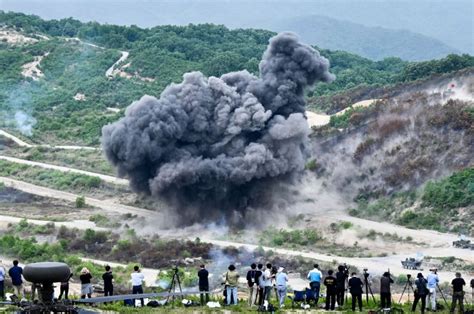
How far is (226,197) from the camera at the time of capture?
56.8 m

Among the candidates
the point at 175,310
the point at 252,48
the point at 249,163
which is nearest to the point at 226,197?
the point at 249,163

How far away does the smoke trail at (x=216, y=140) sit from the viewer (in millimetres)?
55750

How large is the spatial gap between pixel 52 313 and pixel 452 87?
54344mm

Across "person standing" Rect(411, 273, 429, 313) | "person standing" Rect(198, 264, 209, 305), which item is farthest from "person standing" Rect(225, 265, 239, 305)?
"person standing" Rect(411, 273, 429, 313)

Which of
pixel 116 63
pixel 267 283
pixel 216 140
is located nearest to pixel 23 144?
pixel 116 63

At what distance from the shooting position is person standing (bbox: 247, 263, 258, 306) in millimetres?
30455

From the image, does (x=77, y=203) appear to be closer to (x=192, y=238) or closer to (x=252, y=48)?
(x=192, y=238)

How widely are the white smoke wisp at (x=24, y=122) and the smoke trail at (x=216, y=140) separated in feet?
105

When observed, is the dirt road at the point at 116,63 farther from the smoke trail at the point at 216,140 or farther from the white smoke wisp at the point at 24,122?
the smoke trail at the point at 216,140

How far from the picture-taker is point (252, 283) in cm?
3061

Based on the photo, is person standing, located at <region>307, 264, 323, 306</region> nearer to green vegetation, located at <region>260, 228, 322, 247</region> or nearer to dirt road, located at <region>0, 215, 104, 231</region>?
green vegetation, located at <region>260, 228, 322, 247</region>

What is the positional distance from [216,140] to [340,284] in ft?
89.8

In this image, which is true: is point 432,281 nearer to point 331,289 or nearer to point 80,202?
point 331,289

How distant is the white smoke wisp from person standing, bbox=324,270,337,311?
59.5m
